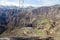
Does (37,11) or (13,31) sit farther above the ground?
(37,11)

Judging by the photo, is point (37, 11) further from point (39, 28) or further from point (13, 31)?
point (13, 31)

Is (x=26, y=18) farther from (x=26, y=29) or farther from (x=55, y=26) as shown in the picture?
(x=55, y=26)

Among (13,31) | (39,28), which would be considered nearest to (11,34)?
(13,31)

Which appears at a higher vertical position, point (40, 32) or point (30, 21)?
point (30, 21)

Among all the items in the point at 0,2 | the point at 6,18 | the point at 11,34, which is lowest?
the point at 11,34

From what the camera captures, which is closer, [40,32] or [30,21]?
[40,32]

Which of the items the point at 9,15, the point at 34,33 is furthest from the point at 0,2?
the point at 34,33

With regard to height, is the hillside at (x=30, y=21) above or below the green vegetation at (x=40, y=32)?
above

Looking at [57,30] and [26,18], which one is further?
[26,18]

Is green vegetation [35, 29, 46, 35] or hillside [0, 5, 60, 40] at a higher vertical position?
hillside [0, 5, 60, 40]
